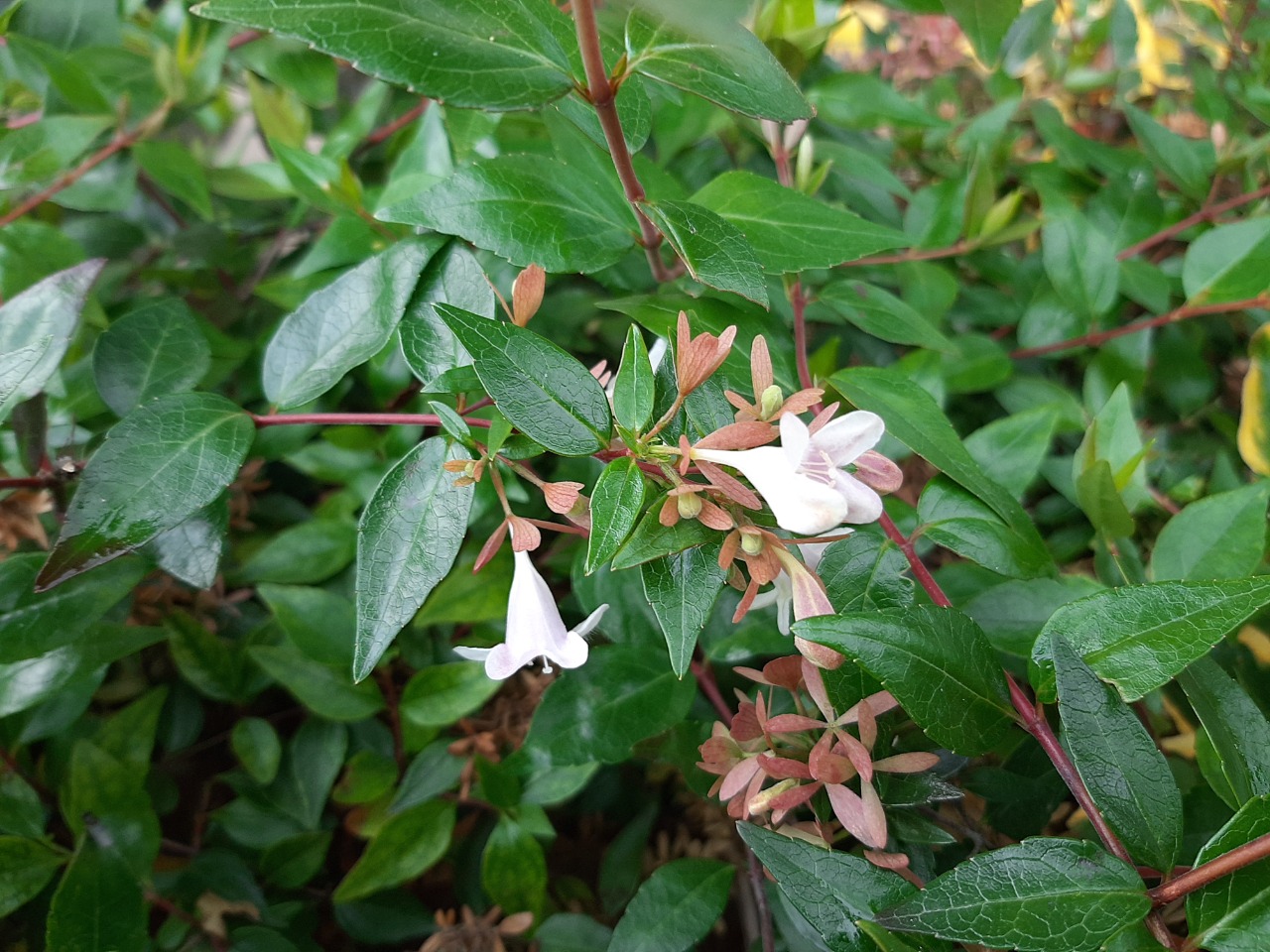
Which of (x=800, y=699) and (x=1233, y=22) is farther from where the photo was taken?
(x=1233, y=22)

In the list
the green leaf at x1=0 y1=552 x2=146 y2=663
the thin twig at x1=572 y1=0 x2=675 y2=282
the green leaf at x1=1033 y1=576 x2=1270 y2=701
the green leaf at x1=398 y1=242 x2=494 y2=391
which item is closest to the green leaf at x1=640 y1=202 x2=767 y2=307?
the thin twig at x1=572 y1=0 x2=675 y2=282

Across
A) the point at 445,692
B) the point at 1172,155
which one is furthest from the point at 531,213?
the point at 1172,155

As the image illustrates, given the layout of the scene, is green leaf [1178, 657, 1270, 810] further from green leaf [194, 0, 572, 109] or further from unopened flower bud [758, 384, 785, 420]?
green leaf [194, 0, 572, 109]

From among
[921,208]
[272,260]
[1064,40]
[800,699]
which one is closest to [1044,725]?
[800,699]

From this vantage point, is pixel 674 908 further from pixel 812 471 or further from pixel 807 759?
pixel 812 471

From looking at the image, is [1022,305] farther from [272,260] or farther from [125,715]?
[125,715]

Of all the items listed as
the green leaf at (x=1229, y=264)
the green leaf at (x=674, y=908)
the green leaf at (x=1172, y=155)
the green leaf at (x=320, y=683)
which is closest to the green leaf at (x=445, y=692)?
the green leaf at (x=320, y=683)
